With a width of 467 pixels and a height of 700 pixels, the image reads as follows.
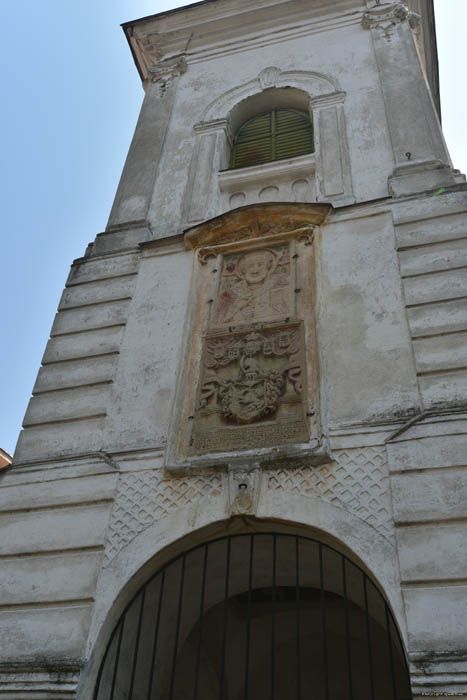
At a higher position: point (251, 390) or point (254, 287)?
point (254, 287)

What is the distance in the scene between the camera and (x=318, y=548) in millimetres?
6191

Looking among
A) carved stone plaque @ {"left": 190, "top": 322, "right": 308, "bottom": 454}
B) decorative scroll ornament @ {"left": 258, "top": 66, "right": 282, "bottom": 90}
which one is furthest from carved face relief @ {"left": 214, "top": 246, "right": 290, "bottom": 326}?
decorative scroll ornament @ {"left": 258, "top": 66, "right": 282, "bottom": 90}

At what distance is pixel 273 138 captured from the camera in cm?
1086

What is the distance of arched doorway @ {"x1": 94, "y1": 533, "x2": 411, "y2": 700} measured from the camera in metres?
5.93

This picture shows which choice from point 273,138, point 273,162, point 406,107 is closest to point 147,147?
point 273,138

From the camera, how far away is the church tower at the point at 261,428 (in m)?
5.75

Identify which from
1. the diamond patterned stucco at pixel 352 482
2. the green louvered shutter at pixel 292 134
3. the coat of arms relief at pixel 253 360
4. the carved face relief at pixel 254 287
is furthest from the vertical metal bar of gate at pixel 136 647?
the green louvered shutter at pixel 292 134

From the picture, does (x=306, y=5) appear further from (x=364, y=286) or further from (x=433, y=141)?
(x=364, y=286)

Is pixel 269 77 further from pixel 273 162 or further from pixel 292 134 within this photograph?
pixel 273 162

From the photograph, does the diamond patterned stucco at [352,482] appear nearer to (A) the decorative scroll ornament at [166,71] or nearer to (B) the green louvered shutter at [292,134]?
(B) the green louvered shutter at [292,134]

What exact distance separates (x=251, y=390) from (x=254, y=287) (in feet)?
5.19

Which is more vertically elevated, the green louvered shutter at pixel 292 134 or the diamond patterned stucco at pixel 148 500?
the green louvered shutter at pixel 292 134

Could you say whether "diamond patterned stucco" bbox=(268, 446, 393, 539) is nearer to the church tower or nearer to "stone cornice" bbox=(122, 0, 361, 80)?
the church tower

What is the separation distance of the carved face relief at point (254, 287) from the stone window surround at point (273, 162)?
1199 millimetres
